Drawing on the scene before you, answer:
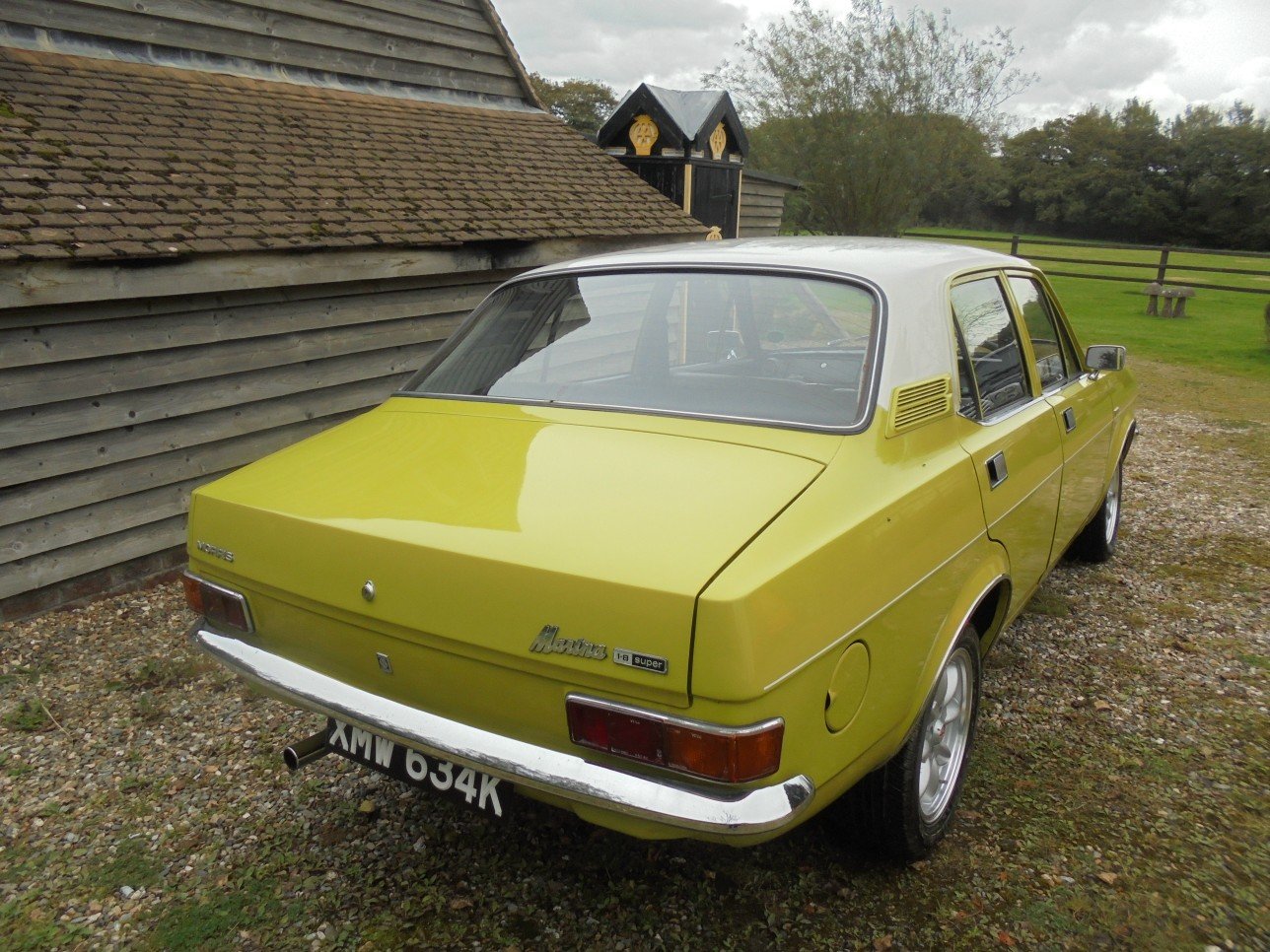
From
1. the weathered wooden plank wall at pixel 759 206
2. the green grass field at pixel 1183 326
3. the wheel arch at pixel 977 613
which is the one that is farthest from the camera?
the weathered wooden plank wall at pixel 759 206

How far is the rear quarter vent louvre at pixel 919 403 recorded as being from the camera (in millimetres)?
A: 2248

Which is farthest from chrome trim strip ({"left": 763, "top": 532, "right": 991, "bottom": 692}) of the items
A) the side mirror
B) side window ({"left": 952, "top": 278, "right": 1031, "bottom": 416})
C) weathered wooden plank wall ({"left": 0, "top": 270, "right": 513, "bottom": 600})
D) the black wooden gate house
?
the black wooden gate house

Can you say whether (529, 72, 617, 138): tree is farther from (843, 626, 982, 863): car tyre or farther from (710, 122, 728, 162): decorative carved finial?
(843, 626, 982, 863): car tyre

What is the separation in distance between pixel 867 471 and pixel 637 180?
736cm

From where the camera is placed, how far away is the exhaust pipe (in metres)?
2.36

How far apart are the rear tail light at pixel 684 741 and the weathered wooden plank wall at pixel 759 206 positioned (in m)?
15.5

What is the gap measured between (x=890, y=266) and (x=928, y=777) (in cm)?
150

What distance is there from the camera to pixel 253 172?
570cm

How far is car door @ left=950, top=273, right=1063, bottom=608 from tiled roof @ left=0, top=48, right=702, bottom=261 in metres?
3.97

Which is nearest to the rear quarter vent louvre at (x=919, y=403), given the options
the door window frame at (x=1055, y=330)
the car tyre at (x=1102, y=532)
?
the door window frame at (x=1055, y=330)

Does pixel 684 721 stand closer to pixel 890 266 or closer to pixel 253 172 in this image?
pixel 890 266

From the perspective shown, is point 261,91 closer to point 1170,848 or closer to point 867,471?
point 867,471

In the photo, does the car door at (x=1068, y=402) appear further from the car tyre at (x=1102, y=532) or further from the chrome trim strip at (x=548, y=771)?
the chrome trim strip at (x=548, y=771)

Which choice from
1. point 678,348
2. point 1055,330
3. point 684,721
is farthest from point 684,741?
point 1055,330
